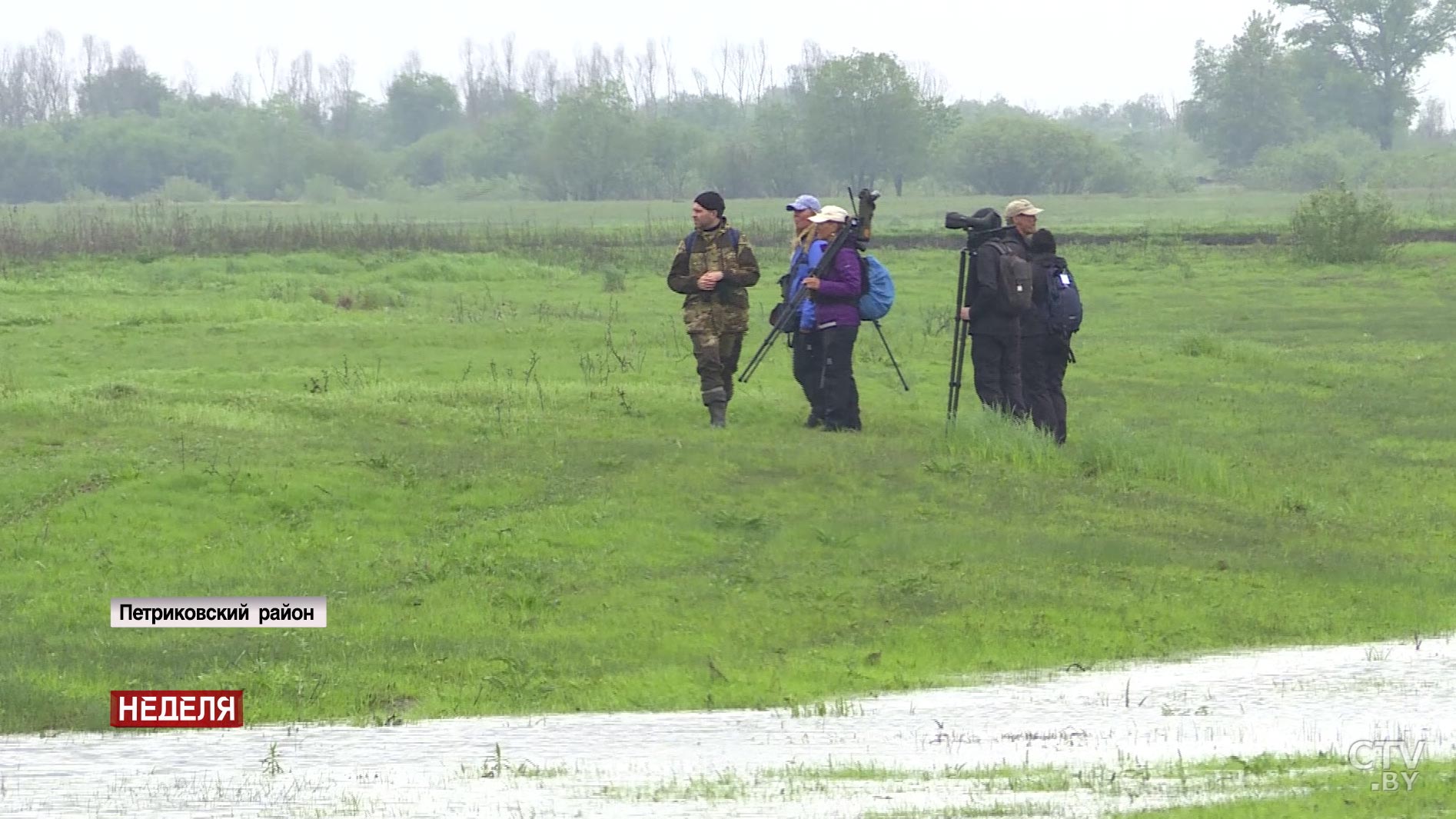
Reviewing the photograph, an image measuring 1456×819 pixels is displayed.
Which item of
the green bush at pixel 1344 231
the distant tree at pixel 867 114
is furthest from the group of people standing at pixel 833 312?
the distant tree at pixel 867 114

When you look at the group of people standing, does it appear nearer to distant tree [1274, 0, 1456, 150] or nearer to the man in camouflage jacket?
the man in camouflage jacket

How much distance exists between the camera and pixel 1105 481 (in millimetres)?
15352

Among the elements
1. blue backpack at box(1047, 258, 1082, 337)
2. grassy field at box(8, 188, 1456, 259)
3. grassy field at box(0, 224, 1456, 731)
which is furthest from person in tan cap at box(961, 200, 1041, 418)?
grassy field at box(8, 188, 1456, 259)

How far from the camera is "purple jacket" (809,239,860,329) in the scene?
1591 centimetres

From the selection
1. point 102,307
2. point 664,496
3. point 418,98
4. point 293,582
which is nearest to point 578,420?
point 664,496

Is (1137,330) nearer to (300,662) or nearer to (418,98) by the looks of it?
(300,662)

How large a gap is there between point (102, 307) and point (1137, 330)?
16.0 metres

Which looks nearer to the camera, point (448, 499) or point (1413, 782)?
point (1413, 782)

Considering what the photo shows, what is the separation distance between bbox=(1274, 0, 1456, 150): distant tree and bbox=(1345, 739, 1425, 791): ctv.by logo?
148m

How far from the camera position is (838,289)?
52.2 feet

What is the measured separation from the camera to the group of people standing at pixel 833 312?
15742 mm

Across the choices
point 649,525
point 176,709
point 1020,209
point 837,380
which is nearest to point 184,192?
point 837,380

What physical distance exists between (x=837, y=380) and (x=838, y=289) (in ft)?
3.37

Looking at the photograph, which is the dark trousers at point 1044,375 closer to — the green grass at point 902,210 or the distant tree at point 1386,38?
the green grass at point 902,210
